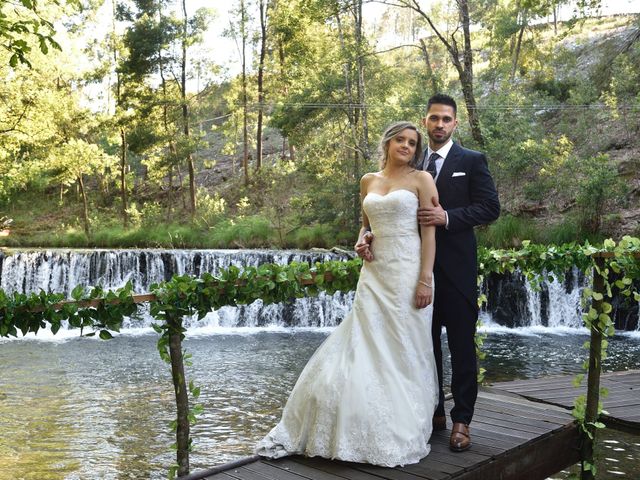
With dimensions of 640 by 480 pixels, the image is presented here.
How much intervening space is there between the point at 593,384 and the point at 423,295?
66.6 inches

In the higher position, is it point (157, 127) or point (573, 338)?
point (157, 127)

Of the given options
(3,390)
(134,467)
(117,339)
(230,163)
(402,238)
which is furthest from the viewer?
(230,163)

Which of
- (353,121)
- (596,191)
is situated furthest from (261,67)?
(596,191)

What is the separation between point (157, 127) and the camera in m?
29.5

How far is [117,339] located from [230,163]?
84.7ft

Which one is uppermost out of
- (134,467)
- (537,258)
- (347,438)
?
(537,258)

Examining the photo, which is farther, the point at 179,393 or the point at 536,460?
the point at 536,460

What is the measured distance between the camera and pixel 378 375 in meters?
4.05

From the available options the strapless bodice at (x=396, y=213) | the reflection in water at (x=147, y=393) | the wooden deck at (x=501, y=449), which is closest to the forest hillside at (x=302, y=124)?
the reflection in water at (x=147, y=393)

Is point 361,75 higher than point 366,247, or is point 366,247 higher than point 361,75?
point 361,75

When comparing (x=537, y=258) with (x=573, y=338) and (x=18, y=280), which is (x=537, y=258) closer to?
(x=573, y=338)

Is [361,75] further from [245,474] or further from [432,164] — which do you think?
[245,474]

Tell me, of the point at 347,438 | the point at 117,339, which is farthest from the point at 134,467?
the point at 117,339

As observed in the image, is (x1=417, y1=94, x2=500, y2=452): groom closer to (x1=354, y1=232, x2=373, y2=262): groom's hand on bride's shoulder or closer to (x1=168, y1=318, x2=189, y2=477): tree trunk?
(x1=354, y1=232, x2=373, y2=262): groom's hand on bride's shoulder
